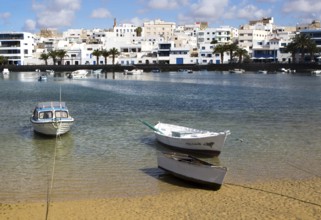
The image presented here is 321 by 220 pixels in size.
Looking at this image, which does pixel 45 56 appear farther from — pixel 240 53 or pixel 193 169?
pixel 193 169

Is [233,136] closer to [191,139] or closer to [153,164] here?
[191,139]

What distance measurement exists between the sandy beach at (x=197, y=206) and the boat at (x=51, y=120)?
12366mm

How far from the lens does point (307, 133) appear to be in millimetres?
30188

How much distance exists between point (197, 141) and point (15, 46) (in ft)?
513

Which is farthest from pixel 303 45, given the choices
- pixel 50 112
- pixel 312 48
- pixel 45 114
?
pixel 45 114

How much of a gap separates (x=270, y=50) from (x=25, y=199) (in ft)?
506

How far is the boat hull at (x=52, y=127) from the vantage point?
91.4ft

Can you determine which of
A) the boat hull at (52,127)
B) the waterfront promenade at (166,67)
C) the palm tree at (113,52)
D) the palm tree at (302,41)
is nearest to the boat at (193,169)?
the boat hull at (52,127)

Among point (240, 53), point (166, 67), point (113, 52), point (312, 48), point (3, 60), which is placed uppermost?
point (113, 52)

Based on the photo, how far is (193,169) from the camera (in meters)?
17.2

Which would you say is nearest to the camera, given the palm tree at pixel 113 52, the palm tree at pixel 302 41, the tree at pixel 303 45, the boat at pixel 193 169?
the boat at pixel 193 169

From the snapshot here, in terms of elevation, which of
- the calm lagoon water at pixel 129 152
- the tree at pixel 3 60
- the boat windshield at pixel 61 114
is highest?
the tree at pixel 3 60

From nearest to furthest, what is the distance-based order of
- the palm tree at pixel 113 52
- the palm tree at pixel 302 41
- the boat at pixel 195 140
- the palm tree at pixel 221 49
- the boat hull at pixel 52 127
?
1. the boat at pixel 195 140
2. the boat hull at pixel 52 127
3. the palm tree at pixel 302 41
4. the palm tree at pixel 221 49
5. the palm tree at pixel 113 52

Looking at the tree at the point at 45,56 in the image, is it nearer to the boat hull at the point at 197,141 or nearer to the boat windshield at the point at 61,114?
the boat windshield at the point at 61,114
